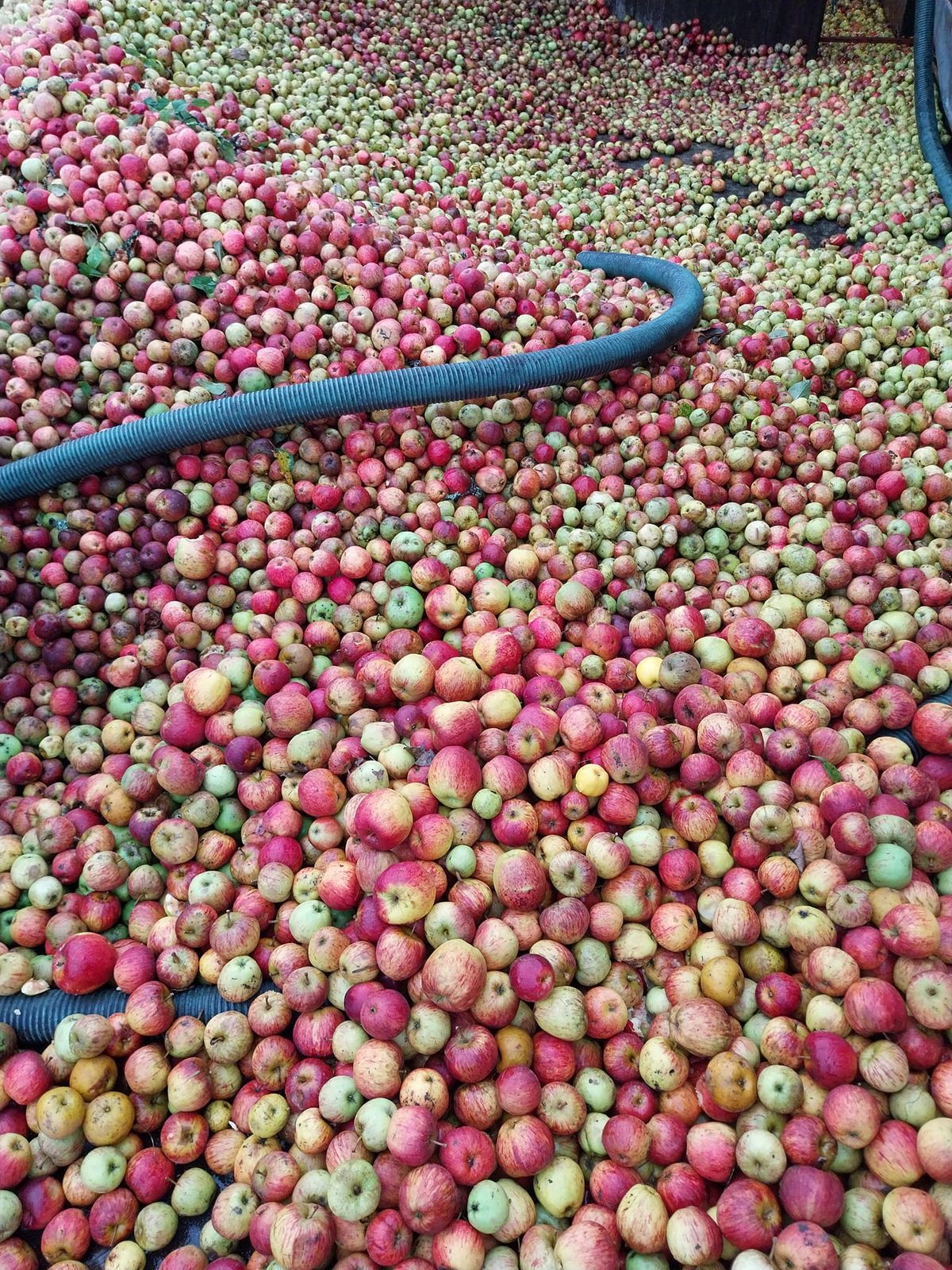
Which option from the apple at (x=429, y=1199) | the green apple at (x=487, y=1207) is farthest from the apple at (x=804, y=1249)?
the apple at (x=429, y=1199)

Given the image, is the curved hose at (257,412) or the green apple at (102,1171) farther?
the curved hose at (257,412)

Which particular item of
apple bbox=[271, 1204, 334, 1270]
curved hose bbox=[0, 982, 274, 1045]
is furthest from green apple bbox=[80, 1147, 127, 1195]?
apple bbox=[271, 1204, 334, 1270]

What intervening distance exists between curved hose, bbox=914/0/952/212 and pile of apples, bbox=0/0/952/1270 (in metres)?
3.12

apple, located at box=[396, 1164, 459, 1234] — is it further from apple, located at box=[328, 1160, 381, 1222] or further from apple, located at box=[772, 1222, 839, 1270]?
apple, located at box=[772, 1222, 839, 1270]

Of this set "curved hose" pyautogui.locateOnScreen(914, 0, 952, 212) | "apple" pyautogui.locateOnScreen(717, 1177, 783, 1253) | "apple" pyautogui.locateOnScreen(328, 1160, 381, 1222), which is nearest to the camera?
"apple" pyautogui.locateOnScreen(717, 1177, 783, 1253)

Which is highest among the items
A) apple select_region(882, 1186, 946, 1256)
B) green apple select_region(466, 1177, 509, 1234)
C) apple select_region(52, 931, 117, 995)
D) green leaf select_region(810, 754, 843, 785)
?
green leaf select_region(810, 754, 843, 785)

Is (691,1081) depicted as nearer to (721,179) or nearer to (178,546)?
(178,546)

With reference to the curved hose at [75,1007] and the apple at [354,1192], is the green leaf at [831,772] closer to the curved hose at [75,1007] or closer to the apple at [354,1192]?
the apple at [354,1192]

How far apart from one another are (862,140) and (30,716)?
10023 mm

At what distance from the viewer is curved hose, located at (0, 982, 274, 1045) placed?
2.48 meters

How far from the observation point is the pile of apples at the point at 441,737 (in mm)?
2051

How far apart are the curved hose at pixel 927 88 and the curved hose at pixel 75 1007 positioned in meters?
9.72

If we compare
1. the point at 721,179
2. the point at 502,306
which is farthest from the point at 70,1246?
the point at 721,179

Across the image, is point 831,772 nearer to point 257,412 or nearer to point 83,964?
point 83,964
